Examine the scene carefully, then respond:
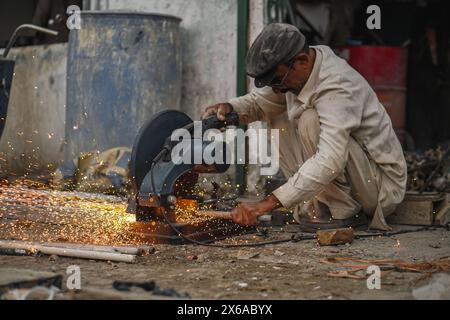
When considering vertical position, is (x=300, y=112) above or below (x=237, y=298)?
A: above

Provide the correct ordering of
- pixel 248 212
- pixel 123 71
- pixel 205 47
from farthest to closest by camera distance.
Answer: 1. pixel 205 47
2. pixel 123 71
3. pixel 248 212

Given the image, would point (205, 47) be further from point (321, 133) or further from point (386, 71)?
point (321, 133)

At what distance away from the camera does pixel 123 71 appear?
24.6 ft

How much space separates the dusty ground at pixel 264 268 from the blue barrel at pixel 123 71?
2.17 m

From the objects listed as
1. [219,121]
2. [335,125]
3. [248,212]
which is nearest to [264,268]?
[248,212]

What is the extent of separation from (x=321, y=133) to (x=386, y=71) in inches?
163

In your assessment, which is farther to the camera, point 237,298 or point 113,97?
point 113,97

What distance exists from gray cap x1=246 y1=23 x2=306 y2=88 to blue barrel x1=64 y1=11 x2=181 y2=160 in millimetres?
2388

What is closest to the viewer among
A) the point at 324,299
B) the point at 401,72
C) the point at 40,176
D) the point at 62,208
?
the point at 324,299

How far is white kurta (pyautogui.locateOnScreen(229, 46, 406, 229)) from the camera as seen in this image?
5020 mm
